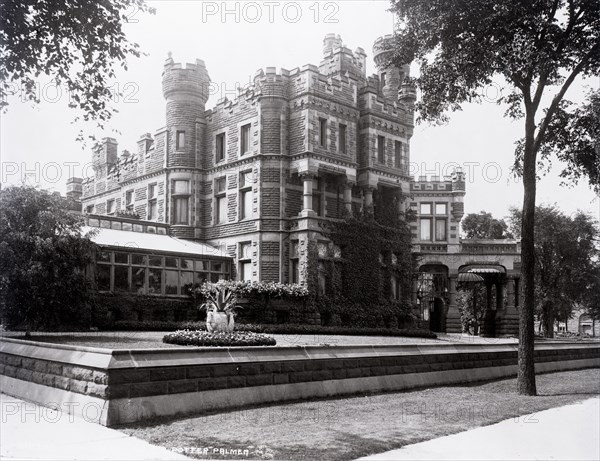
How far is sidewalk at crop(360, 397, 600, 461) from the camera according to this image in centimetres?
858

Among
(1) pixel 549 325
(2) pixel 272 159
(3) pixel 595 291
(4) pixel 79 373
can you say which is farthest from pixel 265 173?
(1) pixel 549 325

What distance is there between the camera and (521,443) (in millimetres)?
9531

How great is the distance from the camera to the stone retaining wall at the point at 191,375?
9875 mm

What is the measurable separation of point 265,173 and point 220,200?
14.7 feet

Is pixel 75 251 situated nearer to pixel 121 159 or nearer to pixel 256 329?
pixel 256 329

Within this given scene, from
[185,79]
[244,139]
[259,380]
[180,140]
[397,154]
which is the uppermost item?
[185,79]

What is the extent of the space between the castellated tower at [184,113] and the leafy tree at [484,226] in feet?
165

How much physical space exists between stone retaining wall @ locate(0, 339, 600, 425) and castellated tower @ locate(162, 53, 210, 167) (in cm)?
2450

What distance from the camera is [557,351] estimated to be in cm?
2322

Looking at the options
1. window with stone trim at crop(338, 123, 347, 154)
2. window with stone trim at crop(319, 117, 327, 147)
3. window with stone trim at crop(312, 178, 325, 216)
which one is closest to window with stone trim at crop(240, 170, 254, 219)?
window with stone trim at crop(312, 178, 325, 216)

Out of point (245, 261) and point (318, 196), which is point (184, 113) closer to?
point (318, 196)

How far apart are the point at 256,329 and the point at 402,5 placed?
44.8 feet

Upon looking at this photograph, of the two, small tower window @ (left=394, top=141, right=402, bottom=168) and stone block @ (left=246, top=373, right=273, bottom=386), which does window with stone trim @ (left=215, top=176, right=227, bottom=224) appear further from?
stone block @ (left=246, top=373, right=273, bottom=386)

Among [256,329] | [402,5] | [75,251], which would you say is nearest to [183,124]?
[256,329]
